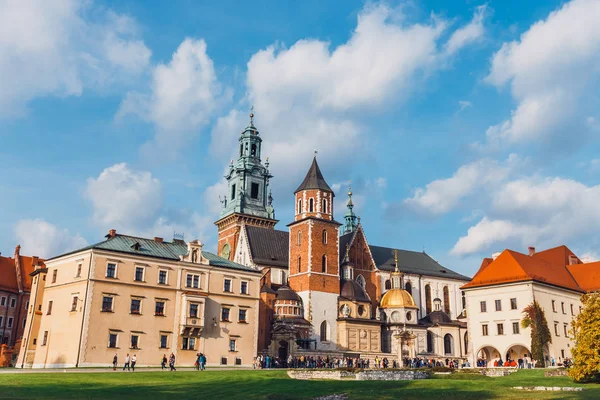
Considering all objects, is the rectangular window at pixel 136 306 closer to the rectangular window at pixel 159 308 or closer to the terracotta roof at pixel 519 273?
the rectangular window at pixel 159 308

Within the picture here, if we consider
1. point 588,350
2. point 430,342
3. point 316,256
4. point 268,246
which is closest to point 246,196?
point 268,246

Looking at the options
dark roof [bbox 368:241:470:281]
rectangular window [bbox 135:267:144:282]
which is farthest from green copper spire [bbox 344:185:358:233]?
rectangular window [bbox 135:267:144:282]

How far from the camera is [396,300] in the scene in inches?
2975

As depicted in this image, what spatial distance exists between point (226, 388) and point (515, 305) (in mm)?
36734

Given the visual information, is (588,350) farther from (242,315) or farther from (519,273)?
(242,315)

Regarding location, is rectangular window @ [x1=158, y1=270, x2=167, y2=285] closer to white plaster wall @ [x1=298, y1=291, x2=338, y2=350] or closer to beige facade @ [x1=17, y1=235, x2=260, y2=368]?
beige facade @ [x1=17, y1=235, x2=260, y2=368]

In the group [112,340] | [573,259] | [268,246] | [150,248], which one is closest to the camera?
[112,340]

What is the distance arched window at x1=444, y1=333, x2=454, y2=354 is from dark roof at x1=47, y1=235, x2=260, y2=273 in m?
34.8

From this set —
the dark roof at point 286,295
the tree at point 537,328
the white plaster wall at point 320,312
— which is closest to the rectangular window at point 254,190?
the white plaster wall at point 320,312

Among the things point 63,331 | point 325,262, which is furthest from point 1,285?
point 325,262

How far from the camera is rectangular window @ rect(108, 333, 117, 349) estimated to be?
4616 centimetres

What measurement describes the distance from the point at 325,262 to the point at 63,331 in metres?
31.7

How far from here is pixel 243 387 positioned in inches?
1124

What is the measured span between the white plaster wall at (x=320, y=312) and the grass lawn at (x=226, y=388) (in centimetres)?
3280
